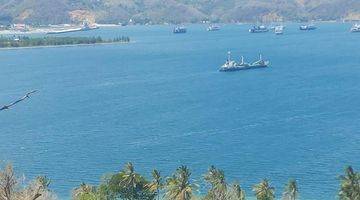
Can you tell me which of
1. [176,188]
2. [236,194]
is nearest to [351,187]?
[236,194]

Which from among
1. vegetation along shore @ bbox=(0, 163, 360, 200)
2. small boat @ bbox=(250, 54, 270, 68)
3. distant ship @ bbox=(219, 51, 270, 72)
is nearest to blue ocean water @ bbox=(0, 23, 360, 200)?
distant ship @ bbox=(219, 51, 270, 72)

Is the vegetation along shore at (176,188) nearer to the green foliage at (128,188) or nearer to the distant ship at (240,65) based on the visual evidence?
the green foliage at (128,188)

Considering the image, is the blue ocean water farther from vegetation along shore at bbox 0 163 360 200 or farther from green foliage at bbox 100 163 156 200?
green foliage at bbox 100 163 156 200

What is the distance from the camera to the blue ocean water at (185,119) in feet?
146

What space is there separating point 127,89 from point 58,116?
17018 millimetres

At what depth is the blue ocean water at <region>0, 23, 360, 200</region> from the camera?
44.6 meters

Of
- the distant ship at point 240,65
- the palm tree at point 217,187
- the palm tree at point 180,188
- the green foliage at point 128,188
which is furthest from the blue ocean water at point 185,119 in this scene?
the palm tree at point 180,188

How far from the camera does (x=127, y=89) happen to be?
79.0m

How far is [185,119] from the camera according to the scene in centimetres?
6012

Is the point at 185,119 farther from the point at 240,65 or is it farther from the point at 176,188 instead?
the point at 240,65

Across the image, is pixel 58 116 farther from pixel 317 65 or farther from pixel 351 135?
pixel 317 65

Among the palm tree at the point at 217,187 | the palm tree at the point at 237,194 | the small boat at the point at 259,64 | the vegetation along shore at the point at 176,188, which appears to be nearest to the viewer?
the vegetation along shore at the point at 176,188

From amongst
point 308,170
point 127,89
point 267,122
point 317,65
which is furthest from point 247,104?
point 317,65

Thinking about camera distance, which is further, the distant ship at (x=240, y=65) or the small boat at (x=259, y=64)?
the small boat at (x=259, y=64)
